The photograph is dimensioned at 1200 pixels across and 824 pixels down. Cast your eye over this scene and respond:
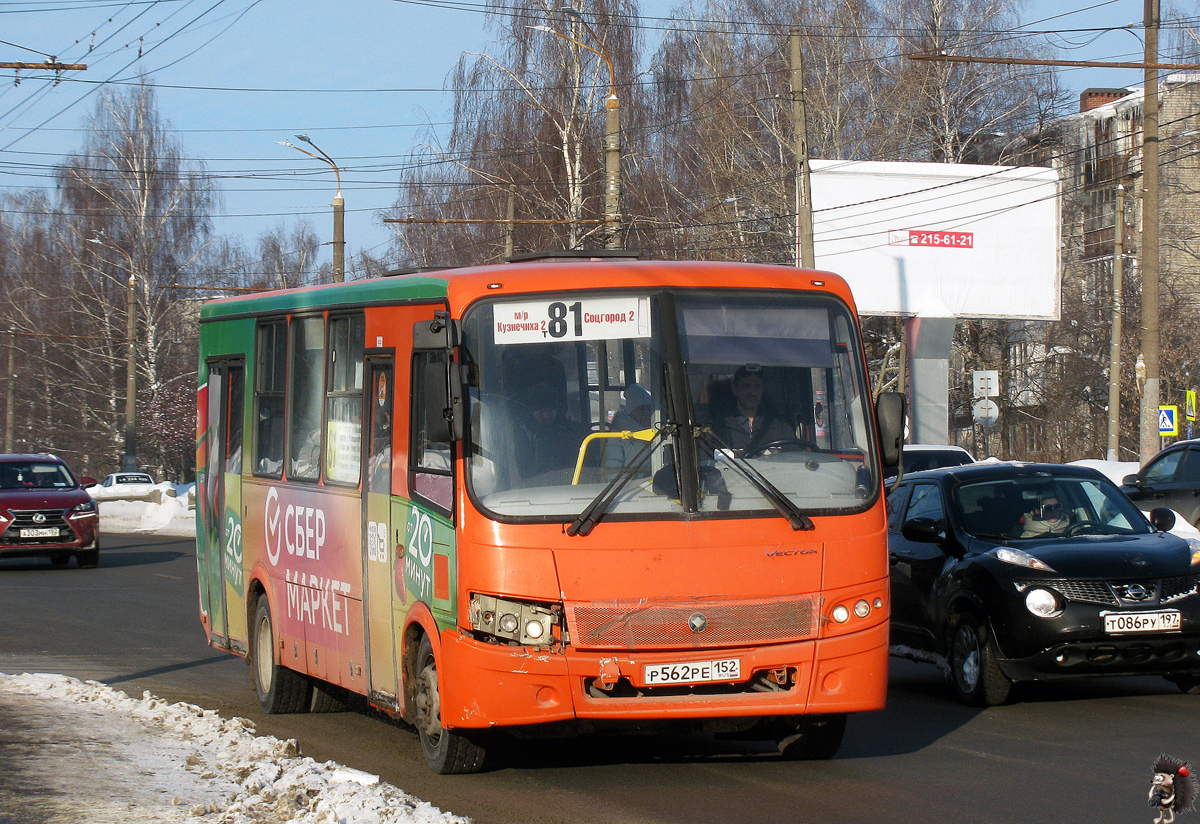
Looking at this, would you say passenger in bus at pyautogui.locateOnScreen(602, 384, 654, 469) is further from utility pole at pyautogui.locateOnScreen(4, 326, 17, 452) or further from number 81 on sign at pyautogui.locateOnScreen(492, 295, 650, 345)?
utility pole at pyautogui.locateOnScreen(4, 326, 17, 452)

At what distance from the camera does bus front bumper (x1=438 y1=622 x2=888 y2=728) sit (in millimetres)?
6973

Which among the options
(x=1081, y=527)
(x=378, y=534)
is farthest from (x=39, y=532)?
(x=1081, y=527)

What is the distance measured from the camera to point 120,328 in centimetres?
5831

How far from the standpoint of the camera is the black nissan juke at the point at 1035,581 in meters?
9.33

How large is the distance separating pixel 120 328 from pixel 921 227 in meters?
33.1

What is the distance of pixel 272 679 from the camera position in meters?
10.1

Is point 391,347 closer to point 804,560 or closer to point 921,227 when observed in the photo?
point 804,560

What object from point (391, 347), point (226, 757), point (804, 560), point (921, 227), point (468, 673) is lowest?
point (226, 757)

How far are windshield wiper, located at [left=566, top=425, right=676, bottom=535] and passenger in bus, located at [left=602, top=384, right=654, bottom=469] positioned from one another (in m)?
0.03

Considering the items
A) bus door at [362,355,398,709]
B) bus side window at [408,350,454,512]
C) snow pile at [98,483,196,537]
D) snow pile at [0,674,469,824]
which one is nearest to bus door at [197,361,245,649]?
snow pile at [0,674,469,824]

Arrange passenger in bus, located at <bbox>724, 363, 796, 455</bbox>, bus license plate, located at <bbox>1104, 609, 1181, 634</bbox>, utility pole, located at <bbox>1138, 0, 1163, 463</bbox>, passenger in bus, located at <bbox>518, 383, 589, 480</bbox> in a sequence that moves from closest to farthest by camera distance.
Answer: passenger in bus, located at <bbox>518, 383, 589, 480</bbox>, passenger in bus, located at <bbox>724, 363, 796, 455</bbox>, bus license plate, located at <bbox>1104, 609, 1181, 634</bbox>, utility pole, located at <bbox>1138, 0, 1163, 463</bbox>

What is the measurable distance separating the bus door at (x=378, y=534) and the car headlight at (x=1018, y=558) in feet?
13.0

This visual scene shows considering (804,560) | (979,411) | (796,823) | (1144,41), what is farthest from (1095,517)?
(979,411)

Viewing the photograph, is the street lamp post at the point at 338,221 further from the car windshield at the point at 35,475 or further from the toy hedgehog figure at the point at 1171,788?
the toy hedgehog figure at the point at 1171,788
